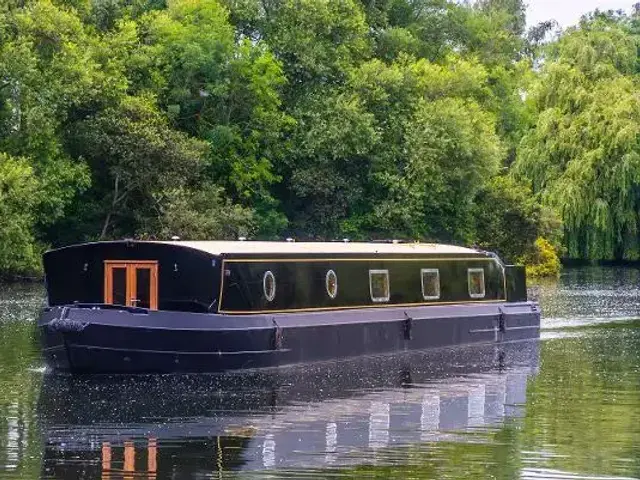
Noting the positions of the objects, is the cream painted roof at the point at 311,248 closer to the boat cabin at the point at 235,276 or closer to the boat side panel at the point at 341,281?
the boat cabin at the point at 235,276

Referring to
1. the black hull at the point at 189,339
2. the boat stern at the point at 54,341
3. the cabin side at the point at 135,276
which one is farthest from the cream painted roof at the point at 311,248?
the boat stern at the point at 54,341

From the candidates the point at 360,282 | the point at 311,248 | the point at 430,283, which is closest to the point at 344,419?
the point at 311,248

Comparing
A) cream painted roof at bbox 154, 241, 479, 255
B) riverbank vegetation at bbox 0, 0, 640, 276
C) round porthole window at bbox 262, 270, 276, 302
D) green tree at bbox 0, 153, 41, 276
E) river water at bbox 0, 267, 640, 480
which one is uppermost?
riverbank vegetation at bbox 0, 0, 640, 276

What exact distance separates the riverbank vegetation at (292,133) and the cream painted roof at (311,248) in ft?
85.4

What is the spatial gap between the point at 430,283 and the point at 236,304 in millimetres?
7419

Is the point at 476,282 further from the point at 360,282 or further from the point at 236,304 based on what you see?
the point at 236,304

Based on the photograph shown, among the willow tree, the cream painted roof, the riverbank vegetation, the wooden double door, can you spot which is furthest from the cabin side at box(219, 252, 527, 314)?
the willow tree

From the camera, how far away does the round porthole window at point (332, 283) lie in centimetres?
3216

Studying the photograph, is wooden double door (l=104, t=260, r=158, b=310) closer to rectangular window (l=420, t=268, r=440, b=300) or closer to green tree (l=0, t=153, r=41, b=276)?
rectangular window (l=420, t=268, r=440, b=300)

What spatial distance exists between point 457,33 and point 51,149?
115ft

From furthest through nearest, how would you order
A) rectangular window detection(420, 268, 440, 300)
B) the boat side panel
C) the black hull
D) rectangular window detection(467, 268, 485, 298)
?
rectangular window detection(467, 268, 485, 298)
rectangular window detection(420, 268, 440, 300)
the boat side panel
the black hull

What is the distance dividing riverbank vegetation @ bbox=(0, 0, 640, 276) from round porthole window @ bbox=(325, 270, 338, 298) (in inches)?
1118

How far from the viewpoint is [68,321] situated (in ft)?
92.4

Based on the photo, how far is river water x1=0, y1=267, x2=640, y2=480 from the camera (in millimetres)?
19156
